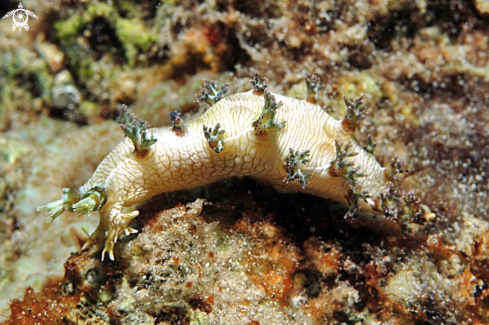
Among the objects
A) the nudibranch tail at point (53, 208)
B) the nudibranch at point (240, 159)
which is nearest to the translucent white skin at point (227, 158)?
the nudibranch at point (240, 159)

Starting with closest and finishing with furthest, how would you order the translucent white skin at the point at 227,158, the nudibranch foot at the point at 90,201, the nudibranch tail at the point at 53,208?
the nudibranch foot at the point at 90,201 → the nudibranch tail at the point at 53,208 → the translucent white skin at the point at 227,158

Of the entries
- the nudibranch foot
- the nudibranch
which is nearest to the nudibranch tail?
the nudibranch

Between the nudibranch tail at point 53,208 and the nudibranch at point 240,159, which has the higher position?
the nudibranch at point 240,159

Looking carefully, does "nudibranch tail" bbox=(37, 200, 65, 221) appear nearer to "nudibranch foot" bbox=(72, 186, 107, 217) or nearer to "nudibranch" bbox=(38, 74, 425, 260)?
"nudibranch" bbox=(38, 74, 425, 260)

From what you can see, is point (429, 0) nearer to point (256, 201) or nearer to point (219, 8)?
point (219, 8)

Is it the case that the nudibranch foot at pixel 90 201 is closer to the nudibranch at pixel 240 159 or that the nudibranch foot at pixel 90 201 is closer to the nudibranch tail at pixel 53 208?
the nudibranch at pixel 240 159

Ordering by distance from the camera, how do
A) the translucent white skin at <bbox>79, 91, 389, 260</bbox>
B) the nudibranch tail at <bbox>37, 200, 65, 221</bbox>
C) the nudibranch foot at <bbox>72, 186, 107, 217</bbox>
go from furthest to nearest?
the translucent white skin at <bbox>79, 91, 389, 260</bbox> → the nudibranch tail at <bbox>37, 200, 65, 221</bbox> → the nudibranch foot at <bbox>72, 186, 107, 217</bbox>

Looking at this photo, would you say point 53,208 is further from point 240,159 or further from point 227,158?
point 240,159

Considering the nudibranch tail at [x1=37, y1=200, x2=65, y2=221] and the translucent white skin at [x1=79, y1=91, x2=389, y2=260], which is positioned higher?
the translucent white skin at [x1=79, y1=91, x2=389, y2=260]
